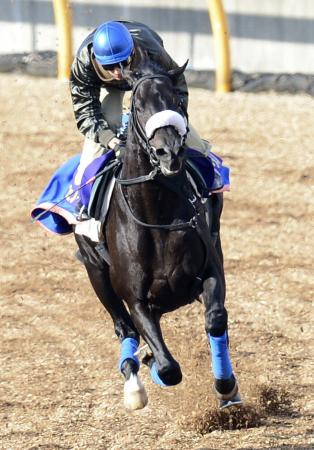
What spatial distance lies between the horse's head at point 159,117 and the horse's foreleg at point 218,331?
107cm

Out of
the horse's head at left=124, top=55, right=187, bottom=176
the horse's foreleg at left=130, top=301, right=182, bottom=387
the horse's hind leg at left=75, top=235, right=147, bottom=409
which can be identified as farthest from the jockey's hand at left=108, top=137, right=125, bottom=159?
the horse's foreleg at left=130, top=301, right=182, bottom=387

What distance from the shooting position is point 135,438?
25.0ft

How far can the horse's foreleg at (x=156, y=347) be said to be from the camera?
671cm

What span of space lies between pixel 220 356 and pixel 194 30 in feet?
24.6

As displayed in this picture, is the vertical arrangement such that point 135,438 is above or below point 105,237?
below

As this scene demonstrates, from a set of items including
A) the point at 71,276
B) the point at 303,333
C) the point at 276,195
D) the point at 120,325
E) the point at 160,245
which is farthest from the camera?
the point at 276,195

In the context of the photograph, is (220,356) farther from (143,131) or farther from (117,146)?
(143,131)

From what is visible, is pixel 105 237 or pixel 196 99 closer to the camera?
pixel 105 237

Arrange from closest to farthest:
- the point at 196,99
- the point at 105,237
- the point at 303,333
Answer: the point at 105,237
the point at 303,333
the point at 196,99

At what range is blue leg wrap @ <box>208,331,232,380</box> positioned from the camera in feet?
22.9

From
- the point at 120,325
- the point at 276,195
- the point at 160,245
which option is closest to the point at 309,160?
the point at 276,195

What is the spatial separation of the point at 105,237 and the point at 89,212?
195mm

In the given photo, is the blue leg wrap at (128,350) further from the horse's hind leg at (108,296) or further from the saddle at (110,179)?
the saddle at (110,179)

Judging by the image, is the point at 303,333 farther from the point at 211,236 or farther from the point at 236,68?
the point at 236,68
